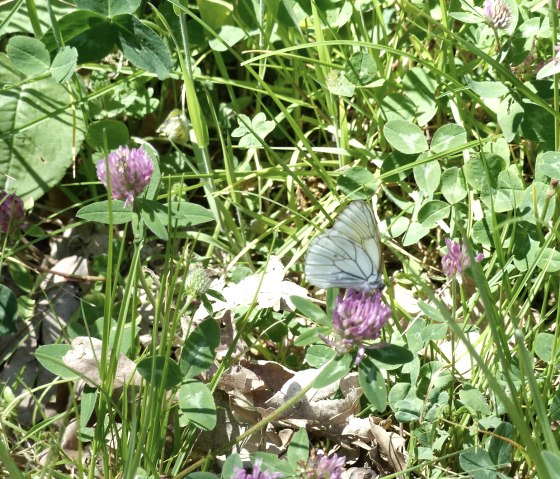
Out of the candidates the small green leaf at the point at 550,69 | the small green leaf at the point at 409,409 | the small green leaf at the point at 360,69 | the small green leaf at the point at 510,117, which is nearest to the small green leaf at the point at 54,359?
the small green leaf at the point at 409,409

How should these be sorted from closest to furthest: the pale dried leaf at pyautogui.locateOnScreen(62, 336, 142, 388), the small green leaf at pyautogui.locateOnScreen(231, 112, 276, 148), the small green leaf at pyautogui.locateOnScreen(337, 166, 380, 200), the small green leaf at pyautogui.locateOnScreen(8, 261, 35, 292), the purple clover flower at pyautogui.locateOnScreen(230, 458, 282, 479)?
the purple clover flower at pyautogui.locateOnScreen(230, 458, 282, 479) → the pale dried leaf at pyautogui.locateOnScreen(62, 336, 142, 388) → the small green leaf at pyautogui.locateOnScreen(337, 166, 380, 200) → the small green leaf at pyautogui.locateOnScreen(231, 112, 276, 148) → the small green leaf at pyautogui.locateOnScreen(8, 261, 35, 292)

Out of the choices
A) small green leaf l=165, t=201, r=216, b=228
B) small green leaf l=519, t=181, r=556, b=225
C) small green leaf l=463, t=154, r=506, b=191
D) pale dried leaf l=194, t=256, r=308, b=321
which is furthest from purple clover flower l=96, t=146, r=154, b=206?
small green leaf l=519, t=181, r=556, b=225

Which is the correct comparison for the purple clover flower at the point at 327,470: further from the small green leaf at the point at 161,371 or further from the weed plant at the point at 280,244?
the small green leaf at the point at 161,371

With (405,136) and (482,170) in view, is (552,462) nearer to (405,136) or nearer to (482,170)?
(482,170)

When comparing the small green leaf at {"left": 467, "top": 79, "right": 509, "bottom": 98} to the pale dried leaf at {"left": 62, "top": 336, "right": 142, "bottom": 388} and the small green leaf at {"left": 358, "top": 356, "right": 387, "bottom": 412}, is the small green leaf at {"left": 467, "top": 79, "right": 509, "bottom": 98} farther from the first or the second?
the pale dried leaf at {"left": 62, "top": 336, "right": 142, "bottom": 388}

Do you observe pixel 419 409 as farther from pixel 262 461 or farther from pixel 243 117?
pixel 243 117

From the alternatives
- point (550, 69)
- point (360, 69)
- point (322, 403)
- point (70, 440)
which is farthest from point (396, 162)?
point (70, 440)
